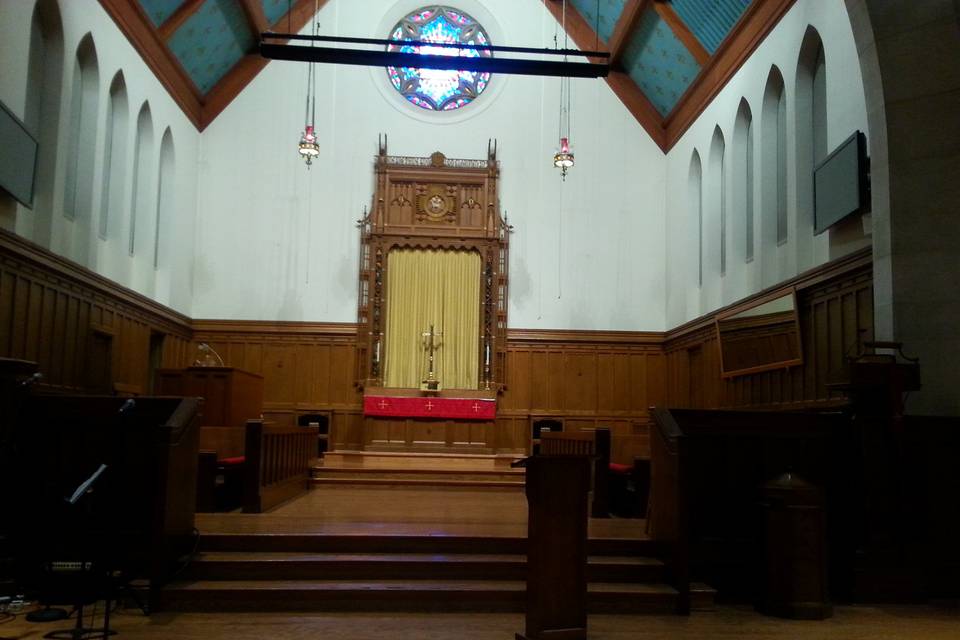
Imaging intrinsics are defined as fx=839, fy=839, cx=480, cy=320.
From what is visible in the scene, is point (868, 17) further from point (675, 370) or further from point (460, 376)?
point (460, 376)

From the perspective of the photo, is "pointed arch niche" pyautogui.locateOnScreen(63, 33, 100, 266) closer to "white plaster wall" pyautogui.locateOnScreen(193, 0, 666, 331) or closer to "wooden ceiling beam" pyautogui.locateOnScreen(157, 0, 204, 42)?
"wooden ceiling beam" pyautogui.locateOnScreen(157, 0, 204, 42)

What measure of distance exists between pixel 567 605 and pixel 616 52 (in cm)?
1203

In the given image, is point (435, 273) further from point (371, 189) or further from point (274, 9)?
point (274, 9)

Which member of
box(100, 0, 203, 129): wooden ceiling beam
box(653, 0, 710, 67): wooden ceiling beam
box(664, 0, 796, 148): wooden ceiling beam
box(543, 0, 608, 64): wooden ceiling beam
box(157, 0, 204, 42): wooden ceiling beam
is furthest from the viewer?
box(543, 0, 608, 64): wooden ceiling beam

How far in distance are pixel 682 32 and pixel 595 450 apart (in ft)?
23.6

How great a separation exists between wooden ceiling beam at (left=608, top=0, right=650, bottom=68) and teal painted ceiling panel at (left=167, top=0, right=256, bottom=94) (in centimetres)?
612

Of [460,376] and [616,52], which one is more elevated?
[616,52]

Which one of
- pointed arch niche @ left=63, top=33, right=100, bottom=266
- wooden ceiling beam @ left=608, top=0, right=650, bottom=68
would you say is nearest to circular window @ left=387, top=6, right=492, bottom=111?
wooden ceiling beam @ left=608, top=0, right=650, bottom=68

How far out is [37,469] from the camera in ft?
18.8

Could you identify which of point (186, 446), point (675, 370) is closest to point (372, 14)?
point (675, 370)

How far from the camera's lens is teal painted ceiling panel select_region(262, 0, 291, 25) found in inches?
562

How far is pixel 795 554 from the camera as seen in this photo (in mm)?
5305

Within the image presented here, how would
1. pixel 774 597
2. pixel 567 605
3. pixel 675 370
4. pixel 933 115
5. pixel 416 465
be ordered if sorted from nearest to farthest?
pixel 567 605 < pixel 774 597 < pixel 933 115 < pixel 416 465 < pixel 675 370

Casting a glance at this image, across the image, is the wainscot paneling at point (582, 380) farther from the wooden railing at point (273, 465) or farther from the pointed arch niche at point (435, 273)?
the wooden railing at point (273, 465)
